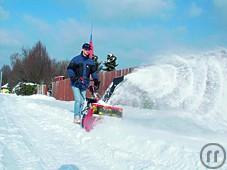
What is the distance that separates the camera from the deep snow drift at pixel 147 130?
5477 mm

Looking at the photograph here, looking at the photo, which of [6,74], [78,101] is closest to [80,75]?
[78,101]

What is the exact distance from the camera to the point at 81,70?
9.59m

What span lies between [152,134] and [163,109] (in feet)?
11.9

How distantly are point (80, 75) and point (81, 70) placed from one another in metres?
0.13

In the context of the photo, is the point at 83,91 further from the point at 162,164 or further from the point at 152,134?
the point at 162,164

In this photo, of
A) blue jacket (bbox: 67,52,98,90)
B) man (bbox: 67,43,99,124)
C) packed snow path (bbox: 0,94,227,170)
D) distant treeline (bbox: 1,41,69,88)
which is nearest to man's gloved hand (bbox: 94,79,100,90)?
man (bbox: 67,43,99,124)

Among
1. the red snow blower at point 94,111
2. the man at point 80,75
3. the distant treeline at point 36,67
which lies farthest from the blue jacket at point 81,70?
the distant treeline at point 36,67

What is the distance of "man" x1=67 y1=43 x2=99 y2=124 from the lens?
947 cm

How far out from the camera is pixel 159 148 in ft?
19.9

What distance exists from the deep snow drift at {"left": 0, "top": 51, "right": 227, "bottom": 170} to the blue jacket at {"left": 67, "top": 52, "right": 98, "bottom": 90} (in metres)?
1.02

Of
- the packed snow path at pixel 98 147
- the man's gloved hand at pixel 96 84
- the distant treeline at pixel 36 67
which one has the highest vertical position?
the distant treeline at pixel 36 67

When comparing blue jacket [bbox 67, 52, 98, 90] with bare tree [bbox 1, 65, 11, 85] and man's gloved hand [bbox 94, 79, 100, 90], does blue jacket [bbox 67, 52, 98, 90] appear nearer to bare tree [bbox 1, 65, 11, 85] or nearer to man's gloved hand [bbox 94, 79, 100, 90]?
man's gloved hand [bbox 94, 79, 100, 90]

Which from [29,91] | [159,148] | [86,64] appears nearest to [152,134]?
[159,148]

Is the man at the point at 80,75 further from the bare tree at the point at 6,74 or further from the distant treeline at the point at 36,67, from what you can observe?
the bare tree at the point at 6,74
